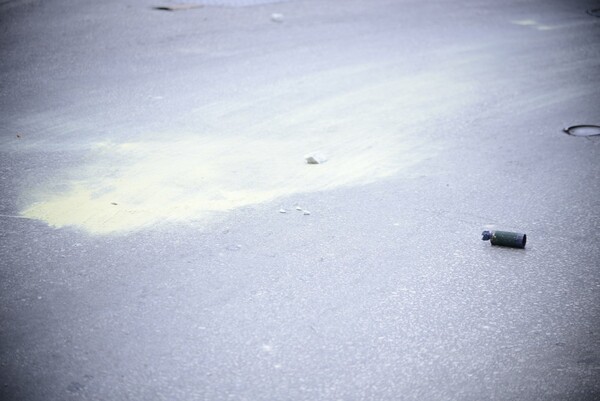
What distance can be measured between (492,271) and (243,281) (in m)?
1.61

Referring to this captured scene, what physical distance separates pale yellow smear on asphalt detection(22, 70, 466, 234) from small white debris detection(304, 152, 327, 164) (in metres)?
0.05

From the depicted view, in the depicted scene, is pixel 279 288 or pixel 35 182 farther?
pixel 35 182

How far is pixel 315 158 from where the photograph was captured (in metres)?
5.41

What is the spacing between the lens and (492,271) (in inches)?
153

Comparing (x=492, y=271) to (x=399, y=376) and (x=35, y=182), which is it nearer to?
(x=399, y=376)

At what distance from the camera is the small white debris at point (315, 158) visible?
5398 millimetres

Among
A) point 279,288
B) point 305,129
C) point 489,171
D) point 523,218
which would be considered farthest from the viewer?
point 305,129

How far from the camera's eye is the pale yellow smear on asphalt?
4562 mm

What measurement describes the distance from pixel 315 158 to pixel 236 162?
2.34 feet

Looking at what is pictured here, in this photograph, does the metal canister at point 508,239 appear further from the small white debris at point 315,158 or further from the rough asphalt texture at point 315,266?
the small white debris at point 315,158

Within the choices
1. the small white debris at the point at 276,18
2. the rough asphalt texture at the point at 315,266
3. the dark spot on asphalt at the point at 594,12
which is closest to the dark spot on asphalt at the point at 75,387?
the rough asphalt texture at the point at 315,266

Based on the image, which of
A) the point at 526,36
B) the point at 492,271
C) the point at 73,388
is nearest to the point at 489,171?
the point at 492,271

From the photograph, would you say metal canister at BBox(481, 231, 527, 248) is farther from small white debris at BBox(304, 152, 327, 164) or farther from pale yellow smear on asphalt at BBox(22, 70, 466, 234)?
small white debris at BBox(304, 152, 327, 164)

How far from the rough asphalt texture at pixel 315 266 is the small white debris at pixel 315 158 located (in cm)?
58
